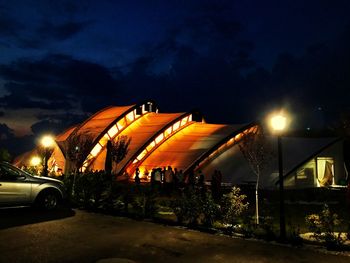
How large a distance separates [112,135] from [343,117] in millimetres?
26909

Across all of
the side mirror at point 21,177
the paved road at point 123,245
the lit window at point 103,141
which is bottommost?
the paved road at point 123,245

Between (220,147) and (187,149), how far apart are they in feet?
10.4

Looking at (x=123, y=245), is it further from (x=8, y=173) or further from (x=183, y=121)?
(x=183, y=121)

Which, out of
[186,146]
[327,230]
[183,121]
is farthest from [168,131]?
[327,230]

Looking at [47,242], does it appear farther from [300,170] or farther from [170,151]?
[170,151]

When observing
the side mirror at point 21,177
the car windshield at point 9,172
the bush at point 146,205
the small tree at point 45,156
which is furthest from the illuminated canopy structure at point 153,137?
the side mirror at point 21,177

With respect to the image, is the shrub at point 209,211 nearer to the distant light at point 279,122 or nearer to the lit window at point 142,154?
the distant light at point 279,122

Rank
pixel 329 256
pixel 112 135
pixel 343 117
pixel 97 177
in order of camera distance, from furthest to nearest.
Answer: pixel 112 135
pixel 97 177
pixel 343 117
pixel 329 256

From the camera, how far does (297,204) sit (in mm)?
17500

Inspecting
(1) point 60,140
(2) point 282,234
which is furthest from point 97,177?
(1) point 60,140

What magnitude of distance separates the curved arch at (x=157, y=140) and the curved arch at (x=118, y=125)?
390 cm


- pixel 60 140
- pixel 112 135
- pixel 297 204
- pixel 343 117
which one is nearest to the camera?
pixel 343 117

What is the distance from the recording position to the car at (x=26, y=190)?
11938mm

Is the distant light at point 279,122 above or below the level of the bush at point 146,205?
above
